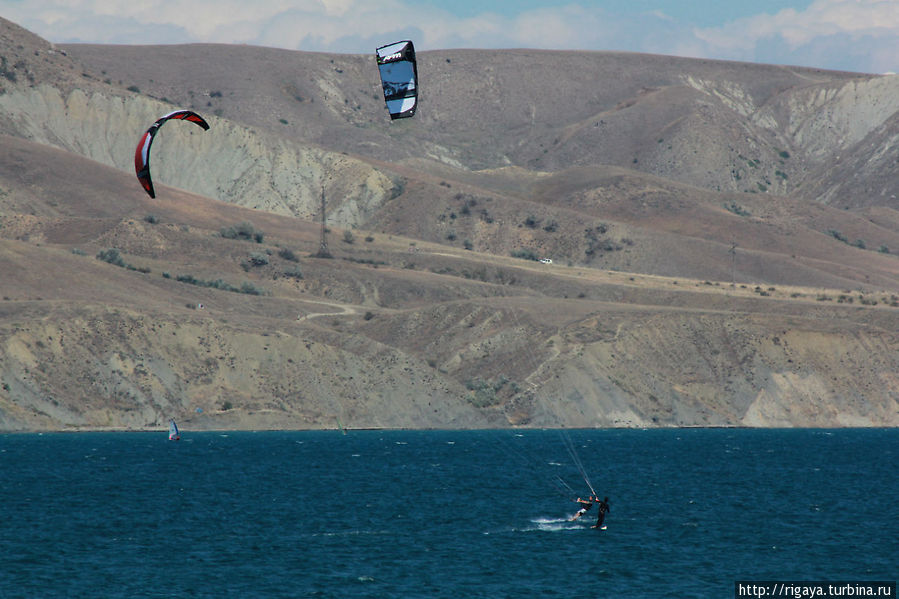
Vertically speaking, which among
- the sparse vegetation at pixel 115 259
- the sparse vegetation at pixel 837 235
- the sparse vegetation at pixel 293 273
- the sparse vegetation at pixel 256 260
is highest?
the sparse vegetation at pixel 115 259

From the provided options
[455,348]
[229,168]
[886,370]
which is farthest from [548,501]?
[229,168]

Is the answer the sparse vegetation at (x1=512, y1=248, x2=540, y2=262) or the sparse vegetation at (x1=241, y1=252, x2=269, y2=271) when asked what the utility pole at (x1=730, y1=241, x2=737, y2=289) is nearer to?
the sparse vegetation at (x1=512, y1=248, x2=540, y2=262)

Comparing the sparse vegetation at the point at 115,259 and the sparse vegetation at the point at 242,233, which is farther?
the sparse vegetation at the point at 242,233

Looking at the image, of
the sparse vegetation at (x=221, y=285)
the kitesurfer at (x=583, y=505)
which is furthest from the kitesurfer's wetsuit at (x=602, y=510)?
the sparse vegetation at (x=221, y=285)

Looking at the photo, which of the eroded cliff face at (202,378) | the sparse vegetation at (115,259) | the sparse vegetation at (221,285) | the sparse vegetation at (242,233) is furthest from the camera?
the sparse vegetation at (242,233)

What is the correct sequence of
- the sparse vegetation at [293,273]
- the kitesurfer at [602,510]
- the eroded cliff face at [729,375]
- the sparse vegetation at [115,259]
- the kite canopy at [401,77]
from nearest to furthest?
the kite canopy at [401,77] < the kitesurfer at [602,510] < the eroded cliff face at [729,375] < the sparse vegetation at [115,259] < the sparse vegetation at [293,273]

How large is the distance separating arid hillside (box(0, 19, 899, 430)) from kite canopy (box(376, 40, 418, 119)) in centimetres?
4800

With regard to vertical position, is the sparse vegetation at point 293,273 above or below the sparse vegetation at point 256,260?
below

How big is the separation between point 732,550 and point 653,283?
9162 centimetres

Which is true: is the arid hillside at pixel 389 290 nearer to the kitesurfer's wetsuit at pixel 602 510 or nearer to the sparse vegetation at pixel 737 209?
the sparse vegetation at pixel 737 209

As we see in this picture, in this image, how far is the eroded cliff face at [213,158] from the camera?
539 ft

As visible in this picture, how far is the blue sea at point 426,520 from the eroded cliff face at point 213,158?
84136mm

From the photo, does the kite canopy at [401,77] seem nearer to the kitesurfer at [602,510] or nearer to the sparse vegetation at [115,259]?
the kitesurfer at [602,510]

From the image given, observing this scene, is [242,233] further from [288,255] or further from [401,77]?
[401,77]
